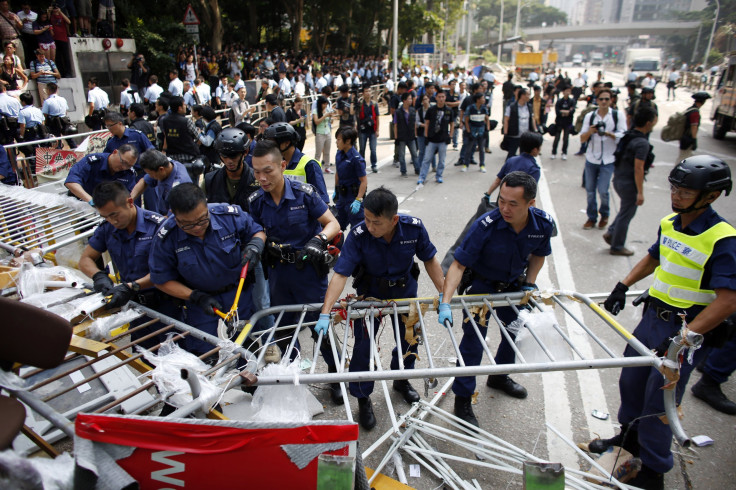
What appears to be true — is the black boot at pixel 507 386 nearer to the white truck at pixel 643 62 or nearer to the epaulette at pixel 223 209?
Answer: the epaulette at pixel 223 209

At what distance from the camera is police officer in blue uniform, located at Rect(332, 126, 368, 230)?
6.08m

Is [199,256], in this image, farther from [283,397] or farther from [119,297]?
[283,397]

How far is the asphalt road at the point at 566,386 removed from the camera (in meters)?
3.10

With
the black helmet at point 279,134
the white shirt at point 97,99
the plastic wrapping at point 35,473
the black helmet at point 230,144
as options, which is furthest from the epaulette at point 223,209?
the white shirt at point 97,99

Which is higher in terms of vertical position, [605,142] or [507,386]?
[605,142]

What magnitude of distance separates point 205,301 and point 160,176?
2291 millimetres

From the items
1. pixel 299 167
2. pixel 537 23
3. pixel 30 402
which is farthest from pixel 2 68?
pixel 537 23

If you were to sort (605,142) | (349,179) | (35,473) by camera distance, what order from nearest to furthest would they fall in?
(35,473), (349,179), (605,142)

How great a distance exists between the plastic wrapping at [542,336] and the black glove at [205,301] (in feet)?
6.45

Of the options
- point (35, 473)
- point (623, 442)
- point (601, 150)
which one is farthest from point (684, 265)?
point (601, 150)

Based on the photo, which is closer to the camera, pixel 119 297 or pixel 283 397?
pixel 283 397

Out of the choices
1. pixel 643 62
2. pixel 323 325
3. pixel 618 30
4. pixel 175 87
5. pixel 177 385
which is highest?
pixel 618 30

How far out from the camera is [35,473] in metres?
1.41

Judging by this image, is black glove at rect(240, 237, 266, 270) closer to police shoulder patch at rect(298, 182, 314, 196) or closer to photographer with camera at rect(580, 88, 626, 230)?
police shoulder patch at rect(298, 182, 314, 196)
